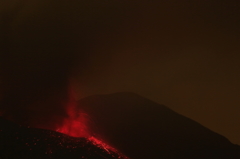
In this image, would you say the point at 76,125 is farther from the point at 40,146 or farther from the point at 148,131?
the point at 40,146

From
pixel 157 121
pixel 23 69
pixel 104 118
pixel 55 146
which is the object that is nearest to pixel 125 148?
pixel 104 118

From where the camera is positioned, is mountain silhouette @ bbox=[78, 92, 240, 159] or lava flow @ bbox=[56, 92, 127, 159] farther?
mountain silhouette @ bbox=[78, 92, 240, 159]

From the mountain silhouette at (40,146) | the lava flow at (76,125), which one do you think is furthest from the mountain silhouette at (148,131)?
the mountain silhouette at (40,146)

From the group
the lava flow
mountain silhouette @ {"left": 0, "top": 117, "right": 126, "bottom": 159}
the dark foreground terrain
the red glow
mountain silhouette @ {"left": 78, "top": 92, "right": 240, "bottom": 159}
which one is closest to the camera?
mountain silhouette @ {"left": 0, "top": 117, "right": 126, "bottom": 159}

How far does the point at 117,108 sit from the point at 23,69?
371cm

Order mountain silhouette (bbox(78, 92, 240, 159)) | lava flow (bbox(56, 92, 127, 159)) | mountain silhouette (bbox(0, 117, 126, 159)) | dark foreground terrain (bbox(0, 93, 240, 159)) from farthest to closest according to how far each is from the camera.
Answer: mountain silhouette (bbox(78, 92, 240, 159)), lava flow (bbox(56, 92, 127, 159)), dark foreground terrain (bbox(0, 93, 240, 159)), mountain silhouette (bbox(0, 117, 126, 159))

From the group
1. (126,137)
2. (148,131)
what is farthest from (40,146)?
(148,131)

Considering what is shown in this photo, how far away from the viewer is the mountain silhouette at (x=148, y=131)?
727cm

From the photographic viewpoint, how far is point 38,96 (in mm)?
7430

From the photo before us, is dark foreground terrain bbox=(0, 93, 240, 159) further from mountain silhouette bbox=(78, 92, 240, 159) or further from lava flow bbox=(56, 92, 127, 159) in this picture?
lava flow bbox=(56, 92, 127, 159)

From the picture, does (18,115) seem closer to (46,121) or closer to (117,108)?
(46,121)

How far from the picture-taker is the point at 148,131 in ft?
26.8

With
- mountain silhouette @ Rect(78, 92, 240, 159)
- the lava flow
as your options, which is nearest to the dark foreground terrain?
mountain silhouette @ Rect(78, 92, 240, 159)

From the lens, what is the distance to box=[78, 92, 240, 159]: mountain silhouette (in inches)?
286
